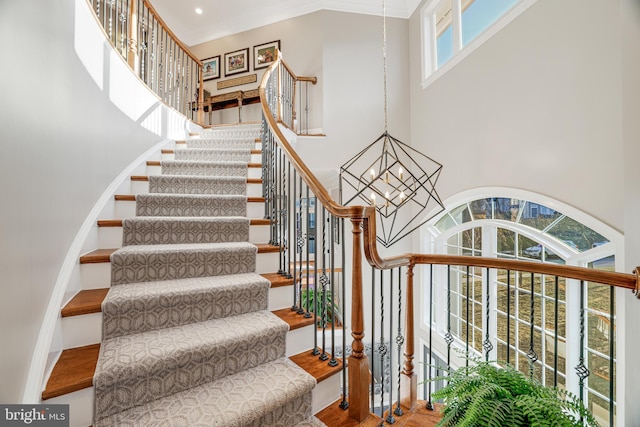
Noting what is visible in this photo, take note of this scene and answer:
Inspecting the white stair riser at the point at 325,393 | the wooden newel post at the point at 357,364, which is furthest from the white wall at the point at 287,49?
the white stair riser at the point at 325,393

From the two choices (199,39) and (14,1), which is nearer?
(14,1)

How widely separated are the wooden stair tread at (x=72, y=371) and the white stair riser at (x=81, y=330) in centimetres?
3

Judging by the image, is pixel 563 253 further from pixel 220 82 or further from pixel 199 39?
pixel 199 39

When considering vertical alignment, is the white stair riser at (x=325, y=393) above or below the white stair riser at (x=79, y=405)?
below

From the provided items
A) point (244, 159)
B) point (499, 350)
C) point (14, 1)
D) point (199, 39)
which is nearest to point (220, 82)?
point (199, 39)

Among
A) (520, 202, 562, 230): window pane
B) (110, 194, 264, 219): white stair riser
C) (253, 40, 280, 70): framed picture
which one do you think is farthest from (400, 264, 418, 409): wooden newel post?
(253, 40, 280, 70): framed picture

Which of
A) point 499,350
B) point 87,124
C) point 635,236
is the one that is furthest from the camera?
point 499,350

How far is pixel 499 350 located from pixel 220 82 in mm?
6644

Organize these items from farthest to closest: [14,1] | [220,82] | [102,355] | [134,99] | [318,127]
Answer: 1. [220,82]
2. [318,127]
3. [134,99]
4. [102,355]
5. [14,1]

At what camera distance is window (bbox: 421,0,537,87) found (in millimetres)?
3094

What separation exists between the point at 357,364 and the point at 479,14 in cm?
403

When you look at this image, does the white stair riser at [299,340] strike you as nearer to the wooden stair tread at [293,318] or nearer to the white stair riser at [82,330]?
the wooden stair tread at [293,318]

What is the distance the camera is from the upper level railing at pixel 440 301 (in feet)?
4.78

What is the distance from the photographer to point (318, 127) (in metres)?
5.07
